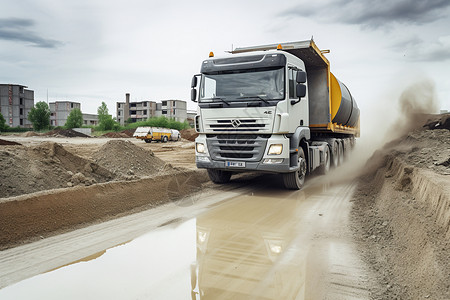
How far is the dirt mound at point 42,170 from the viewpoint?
25.0ft

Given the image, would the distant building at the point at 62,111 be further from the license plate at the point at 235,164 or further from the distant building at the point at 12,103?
the license plate at the point at 235,164

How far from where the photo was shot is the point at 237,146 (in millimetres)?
8812

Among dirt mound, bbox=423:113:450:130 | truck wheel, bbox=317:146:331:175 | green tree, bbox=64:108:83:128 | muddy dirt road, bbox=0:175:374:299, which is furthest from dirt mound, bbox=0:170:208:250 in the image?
green tree, bbox=64:108:83:128

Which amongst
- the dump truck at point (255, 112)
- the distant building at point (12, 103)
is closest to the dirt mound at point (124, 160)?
the dump truck at point (255, 112)

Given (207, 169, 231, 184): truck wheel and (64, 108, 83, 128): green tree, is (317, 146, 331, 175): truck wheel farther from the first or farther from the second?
(64, 108, 83, 128): green tree

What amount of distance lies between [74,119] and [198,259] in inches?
3429

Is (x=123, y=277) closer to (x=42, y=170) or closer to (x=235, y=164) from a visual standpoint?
(x=235, y=164)

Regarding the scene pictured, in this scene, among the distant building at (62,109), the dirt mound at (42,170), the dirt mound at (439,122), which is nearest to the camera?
the dirt mound at (42,170)

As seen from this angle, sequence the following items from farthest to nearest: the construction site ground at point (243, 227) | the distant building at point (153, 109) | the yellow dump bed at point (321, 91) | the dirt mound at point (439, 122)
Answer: the distant building at point (153, 109) → the dirt mound at point (439, 122) → the yellow dump bed at point (321, 91) → the construction site ground at point (243, 227)

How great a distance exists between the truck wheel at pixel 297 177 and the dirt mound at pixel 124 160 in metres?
4.64

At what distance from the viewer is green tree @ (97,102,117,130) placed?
263ft

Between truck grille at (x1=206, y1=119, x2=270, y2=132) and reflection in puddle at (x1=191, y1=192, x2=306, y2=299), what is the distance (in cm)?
207

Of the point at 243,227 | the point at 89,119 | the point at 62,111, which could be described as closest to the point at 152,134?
the point at 243,227

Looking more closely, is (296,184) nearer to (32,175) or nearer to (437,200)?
(437,200)
